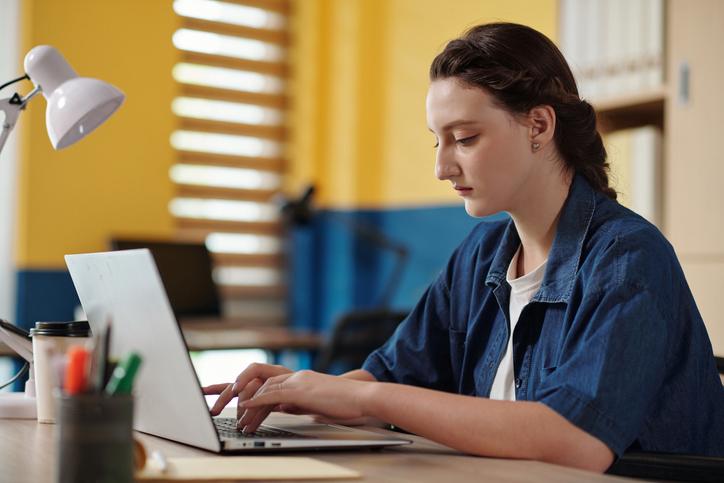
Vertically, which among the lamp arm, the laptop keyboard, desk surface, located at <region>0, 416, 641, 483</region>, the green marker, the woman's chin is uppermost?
the lamp arm

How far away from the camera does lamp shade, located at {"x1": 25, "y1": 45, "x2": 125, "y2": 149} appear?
56.6 inches

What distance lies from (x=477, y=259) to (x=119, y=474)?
0.99m

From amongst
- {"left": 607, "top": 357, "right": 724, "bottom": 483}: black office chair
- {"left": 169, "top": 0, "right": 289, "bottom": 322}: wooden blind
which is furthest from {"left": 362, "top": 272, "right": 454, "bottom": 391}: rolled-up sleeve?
{"left": 169, "top": 0, "right": 289, "bottom": 322}: wooden blind

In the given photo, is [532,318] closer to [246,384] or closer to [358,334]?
[246,384]

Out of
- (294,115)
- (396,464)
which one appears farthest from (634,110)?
(396,464)

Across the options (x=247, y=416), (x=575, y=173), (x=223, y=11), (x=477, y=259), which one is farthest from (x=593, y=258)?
(x=223, y=11)

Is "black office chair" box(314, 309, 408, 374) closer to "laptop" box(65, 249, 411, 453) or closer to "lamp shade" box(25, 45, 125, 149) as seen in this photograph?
"lamp shade" box(25, 45, 125, 149)

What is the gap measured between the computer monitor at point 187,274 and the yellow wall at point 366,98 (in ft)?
3.78

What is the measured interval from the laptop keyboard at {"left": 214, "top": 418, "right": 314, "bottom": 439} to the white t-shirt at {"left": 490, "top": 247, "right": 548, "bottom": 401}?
410mm

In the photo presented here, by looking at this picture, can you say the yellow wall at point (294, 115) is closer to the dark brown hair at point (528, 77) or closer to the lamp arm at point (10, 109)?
the dark brown hair at point (528, 77)

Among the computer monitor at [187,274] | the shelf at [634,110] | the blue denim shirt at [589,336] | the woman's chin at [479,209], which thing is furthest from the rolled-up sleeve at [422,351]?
the computer monitor at [187,274]

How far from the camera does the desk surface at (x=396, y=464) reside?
97 cm

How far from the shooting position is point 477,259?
1673mm

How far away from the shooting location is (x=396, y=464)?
1.04m
